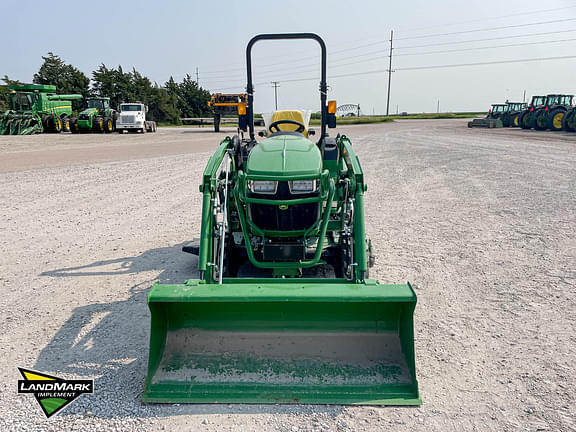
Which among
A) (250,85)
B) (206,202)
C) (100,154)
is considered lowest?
(100,154)

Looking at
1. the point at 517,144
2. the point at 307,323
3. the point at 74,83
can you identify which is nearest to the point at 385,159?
the point at 517,144

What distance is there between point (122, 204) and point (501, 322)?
266 inches

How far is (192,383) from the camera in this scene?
115 inches

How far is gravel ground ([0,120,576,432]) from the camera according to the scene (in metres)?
2.74

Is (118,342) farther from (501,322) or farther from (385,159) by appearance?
(385,159)

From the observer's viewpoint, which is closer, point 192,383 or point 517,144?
point 192,383

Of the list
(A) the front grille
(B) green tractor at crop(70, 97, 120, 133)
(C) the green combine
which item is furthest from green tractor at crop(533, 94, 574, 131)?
→ (C) the green combine

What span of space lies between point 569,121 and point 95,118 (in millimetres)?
27996

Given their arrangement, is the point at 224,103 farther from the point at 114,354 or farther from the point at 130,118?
the point at 114,354

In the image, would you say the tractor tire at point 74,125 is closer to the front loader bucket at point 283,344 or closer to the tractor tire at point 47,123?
the tractor tire at point 47,123

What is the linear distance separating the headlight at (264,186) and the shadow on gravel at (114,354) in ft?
4.92

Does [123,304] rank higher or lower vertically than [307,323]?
lower

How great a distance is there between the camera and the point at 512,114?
109 feet
